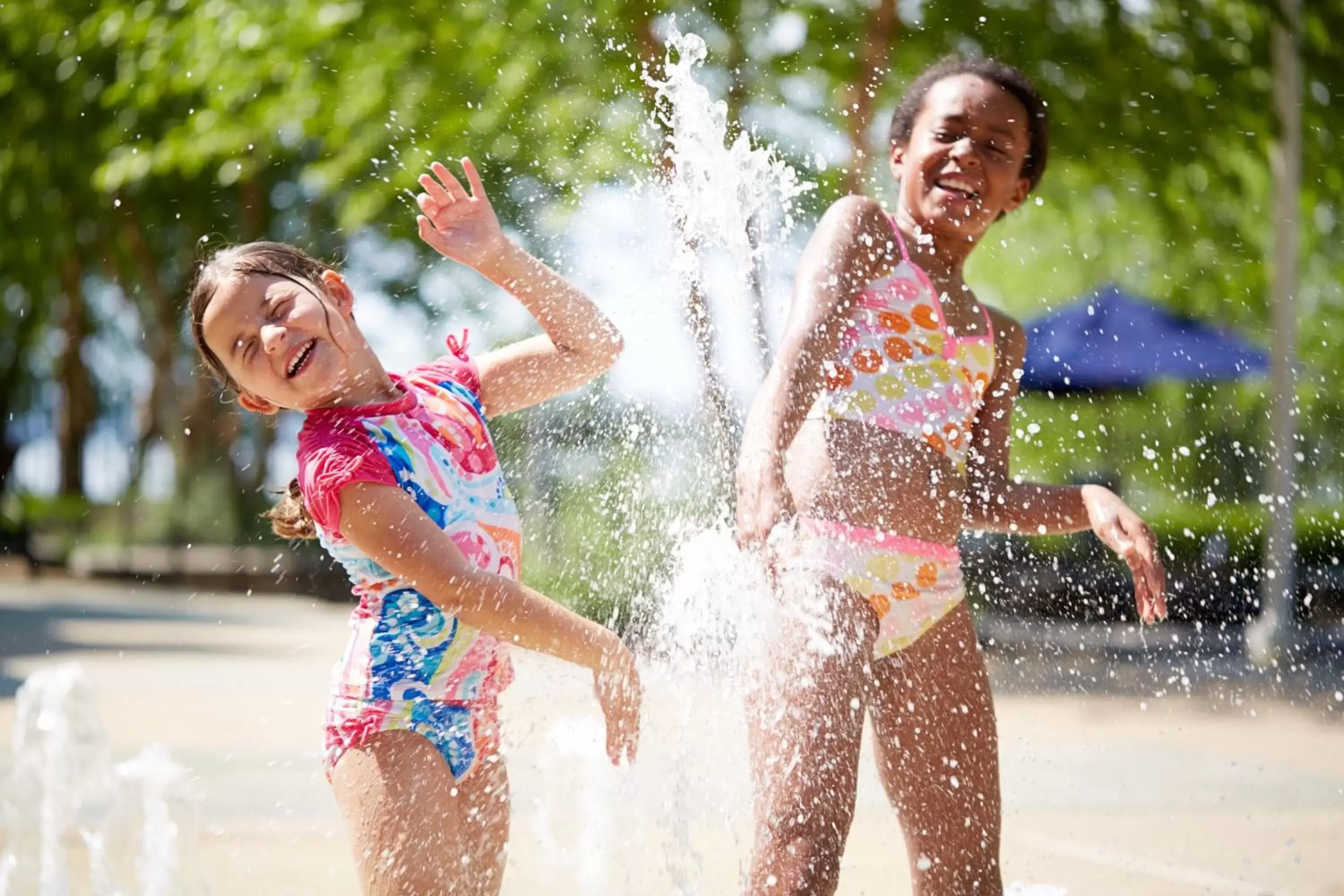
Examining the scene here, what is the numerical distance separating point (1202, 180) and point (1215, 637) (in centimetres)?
341

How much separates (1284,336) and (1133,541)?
28.0ft

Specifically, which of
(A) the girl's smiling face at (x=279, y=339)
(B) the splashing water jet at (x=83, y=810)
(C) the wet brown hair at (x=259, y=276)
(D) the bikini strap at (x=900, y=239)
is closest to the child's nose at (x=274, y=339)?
(A) the girl's smiling face at (x=279, y=339)

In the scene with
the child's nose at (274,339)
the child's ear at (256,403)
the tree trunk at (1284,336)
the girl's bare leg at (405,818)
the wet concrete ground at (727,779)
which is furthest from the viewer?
the tree trunk at (1284,336)

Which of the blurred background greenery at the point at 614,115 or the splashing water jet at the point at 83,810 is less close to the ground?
the blurred background greenery at the point at 614,115

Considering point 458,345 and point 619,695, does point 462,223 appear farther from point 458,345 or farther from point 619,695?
point 619,695

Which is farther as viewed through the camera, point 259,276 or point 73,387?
point 73,387

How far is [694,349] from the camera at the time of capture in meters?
4.83

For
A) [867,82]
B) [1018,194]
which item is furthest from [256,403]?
[867,82]

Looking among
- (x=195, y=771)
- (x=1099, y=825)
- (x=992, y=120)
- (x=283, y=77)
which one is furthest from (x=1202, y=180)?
(x=992, y=120)

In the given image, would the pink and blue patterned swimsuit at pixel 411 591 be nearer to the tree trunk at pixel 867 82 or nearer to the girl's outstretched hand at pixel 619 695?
the girl's outstretched hand at pixel 619 695

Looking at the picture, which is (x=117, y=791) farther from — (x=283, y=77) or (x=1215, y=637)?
(x=1215, y=637)

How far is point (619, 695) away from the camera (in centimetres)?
243

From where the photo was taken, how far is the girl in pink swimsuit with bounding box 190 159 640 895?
95.3 inches

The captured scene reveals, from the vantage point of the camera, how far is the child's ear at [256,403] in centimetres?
268
